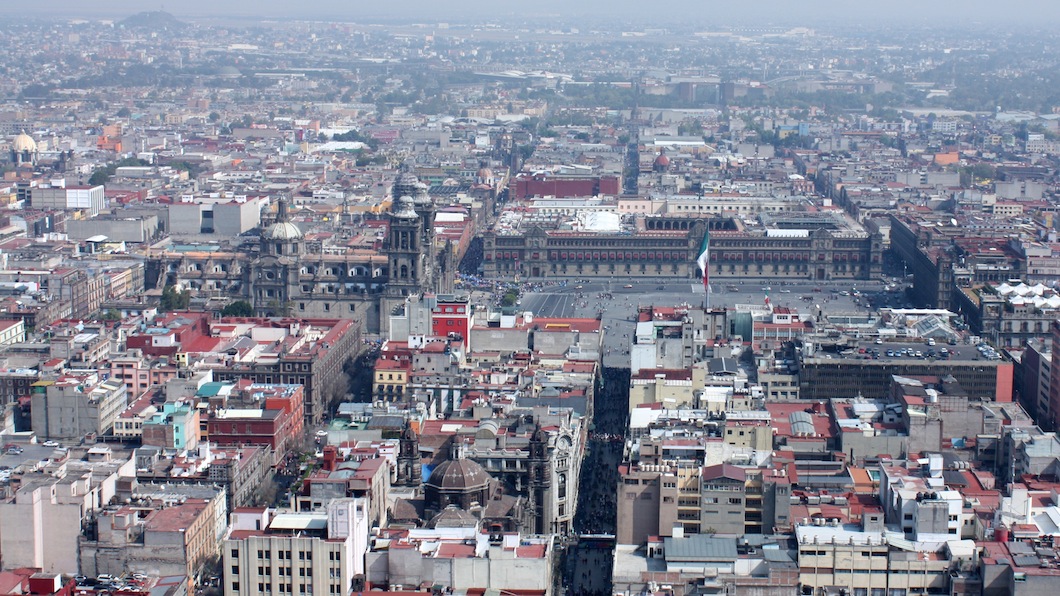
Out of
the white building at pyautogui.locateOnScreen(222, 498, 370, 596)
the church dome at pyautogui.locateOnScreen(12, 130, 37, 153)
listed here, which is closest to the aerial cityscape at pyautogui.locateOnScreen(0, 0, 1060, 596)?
the white building at pyautogui.locateOnScreen(222, 498, 370, 596)

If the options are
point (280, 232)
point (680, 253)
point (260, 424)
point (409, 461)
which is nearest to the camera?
point (409, 461)

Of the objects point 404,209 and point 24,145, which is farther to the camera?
point 24,145

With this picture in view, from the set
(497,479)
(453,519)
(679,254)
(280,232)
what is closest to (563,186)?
(679,254)

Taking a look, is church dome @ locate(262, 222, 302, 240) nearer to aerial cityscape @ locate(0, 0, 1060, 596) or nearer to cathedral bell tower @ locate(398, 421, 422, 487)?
aerial cityscape @ locate(0, 0, 1060, 596)

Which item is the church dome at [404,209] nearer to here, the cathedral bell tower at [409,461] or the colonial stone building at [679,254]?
the colonial stone building at [679,254]

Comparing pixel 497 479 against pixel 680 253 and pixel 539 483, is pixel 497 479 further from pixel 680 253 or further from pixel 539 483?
pixel 680 253

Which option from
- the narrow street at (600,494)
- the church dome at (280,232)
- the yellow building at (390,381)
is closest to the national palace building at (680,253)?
the church dome at (280,232)

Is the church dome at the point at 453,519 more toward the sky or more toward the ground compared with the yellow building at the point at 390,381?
more toward the sky
